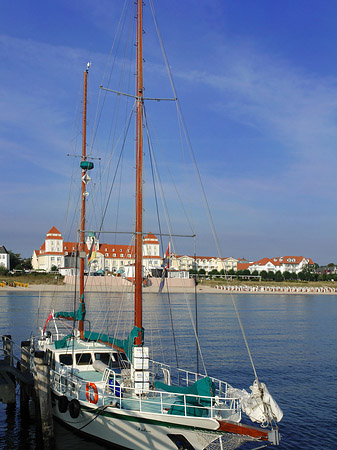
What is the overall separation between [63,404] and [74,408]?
1.20 meters

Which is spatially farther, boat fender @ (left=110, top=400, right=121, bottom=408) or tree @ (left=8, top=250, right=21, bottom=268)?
tree @ (left=8, top=250, right=21, bottom=268)

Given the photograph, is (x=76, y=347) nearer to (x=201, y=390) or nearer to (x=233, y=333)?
(x=201, y=390)

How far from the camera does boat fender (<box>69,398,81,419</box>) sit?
17.1 m

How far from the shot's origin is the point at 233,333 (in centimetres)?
4956

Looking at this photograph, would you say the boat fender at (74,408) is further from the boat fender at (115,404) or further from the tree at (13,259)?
the tree at (13,259)

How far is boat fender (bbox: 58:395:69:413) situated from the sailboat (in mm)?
40

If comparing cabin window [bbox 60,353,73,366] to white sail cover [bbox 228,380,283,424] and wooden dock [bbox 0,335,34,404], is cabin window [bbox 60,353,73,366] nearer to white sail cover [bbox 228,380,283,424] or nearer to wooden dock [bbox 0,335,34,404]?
wooden dock [bbox 0,335,34,404]

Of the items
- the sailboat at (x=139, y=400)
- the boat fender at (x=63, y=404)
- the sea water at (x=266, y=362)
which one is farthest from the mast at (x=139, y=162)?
the boat fender at (x=63, y=404)

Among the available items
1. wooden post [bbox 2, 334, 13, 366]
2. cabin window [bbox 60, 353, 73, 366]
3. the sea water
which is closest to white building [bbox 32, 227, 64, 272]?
the sea water

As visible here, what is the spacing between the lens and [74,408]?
17.2 m

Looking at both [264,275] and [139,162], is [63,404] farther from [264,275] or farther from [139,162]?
[264,275]

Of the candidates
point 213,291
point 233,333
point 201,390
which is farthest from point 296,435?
point 213,291

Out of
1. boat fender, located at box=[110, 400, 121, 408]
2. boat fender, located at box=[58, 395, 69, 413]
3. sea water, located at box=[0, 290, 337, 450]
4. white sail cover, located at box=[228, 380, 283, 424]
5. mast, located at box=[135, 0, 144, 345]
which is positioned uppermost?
mast, located at box=[135, 0, 144, 345]

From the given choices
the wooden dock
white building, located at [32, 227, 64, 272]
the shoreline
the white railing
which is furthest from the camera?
white building, located at [32, 227, 64, 272]
